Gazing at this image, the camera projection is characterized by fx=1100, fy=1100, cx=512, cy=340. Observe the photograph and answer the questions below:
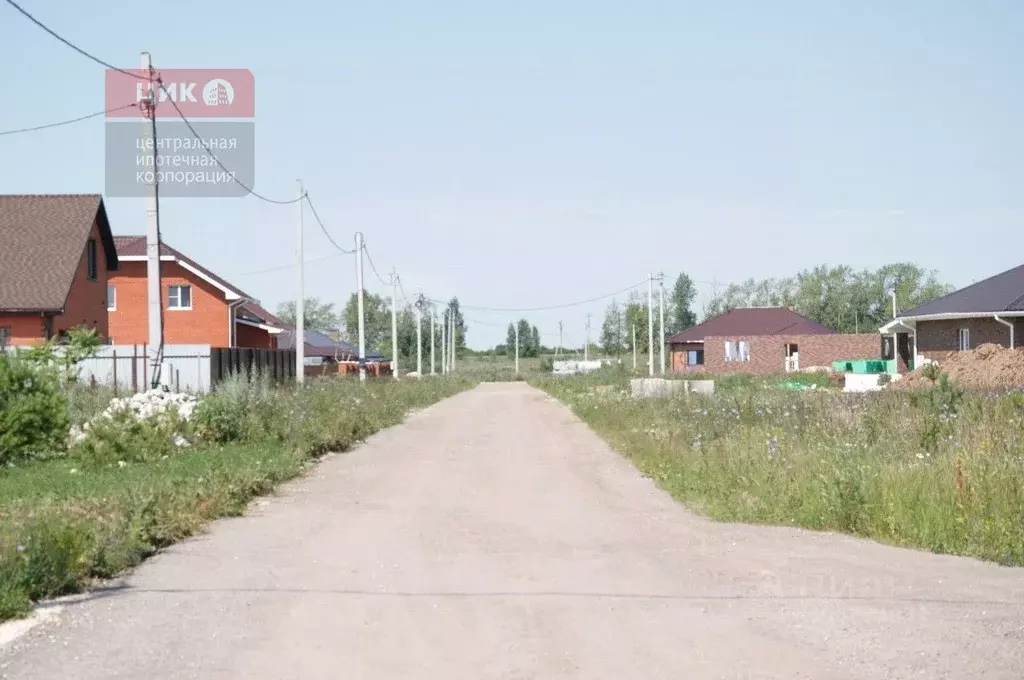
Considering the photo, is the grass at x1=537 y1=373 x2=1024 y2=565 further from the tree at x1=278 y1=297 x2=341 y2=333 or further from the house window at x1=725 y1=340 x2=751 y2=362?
the tree at x1=278 y1=297 x2=341 y2=333

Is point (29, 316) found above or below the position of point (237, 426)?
above

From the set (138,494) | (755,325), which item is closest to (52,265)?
(138,494)

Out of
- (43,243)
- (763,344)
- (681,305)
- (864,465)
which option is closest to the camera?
(864,465)

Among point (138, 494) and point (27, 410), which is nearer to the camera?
point (138, 494)

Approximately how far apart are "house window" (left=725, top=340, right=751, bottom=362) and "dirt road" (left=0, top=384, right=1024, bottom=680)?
61.5 meters

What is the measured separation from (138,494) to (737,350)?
64994mm

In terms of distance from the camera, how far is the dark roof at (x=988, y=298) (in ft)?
124

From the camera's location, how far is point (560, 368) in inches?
4405

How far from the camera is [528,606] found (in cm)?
761

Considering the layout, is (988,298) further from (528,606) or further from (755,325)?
(755,325)

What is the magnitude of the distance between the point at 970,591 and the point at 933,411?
8.31 metres

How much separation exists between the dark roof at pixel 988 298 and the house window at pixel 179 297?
29672mm

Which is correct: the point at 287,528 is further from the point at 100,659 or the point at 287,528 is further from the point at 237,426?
the point at 237,426

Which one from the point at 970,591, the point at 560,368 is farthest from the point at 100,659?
the point at 560,368
